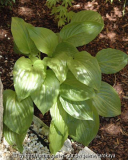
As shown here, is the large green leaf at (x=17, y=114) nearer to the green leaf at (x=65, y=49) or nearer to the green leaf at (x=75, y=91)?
the green leaf at (x=75, y=91)

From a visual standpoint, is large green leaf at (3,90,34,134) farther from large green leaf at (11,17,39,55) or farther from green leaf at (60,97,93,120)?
large green leaf at (11,17,39,55)

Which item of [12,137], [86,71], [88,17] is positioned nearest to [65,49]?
[86,71]

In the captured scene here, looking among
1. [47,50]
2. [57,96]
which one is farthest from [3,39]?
[57,96]

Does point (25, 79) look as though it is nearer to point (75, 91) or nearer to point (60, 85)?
point (60, 85)

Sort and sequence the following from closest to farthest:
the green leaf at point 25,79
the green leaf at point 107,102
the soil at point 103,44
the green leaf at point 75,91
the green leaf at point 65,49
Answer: the green leaf at point 25,79
the green leaf at point 75,91
the green leaf at point 65,49
the green leaf at point 107,102
the soil at point 103,44

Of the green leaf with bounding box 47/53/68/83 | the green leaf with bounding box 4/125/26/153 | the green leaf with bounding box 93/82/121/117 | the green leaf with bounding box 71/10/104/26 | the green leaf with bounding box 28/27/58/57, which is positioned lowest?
the green leaf with bounding box 4/125/26/153

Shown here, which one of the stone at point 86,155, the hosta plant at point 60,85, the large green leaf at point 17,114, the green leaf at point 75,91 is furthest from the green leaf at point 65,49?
the stone at point 86,155

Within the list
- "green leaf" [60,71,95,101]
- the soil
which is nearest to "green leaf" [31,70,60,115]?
"green leaf" [60,71,95,101]
